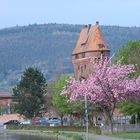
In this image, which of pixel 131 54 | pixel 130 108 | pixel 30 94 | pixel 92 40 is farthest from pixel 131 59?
pixel 92 40

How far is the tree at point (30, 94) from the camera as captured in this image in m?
108

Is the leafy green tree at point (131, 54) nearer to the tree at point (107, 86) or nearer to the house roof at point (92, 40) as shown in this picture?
the tree at point (107, 86)

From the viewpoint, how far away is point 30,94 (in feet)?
358

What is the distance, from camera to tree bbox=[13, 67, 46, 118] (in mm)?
108375

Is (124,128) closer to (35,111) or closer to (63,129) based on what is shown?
(63,129)

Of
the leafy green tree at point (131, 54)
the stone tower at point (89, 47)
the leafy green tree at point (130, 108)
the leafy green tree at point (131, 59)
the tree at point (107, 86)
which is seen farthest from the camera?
the stone tower at point (89, 47)

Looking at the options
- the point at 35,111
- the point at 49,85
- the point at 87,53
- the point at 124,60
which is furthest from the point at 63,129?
the point at 87,53

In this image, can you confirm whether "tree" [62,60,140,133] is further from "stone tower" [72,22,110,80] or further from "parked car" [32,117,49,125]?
"stone tower" [72,22,110,80]

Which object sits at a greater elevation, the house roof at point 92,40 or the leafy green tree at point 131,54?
the house roof at point 92,40

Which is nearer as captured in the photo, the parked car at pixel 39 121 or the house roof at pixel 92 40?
the parked car at pixel 39 121

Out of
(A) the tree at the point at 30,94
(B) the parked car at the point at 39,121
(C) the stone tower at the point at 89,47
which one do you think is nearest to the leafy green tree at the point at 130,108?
(A) the tree at the point at 30,94

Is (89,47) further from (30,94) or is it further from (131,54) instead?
(131,54)

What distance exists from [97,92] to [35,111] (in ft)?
174

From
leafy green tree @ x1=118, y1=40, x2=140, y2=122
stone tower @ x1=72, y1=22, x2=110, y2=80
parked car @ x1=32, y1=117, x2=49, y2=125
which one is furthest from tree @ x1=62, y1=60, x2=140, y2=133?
stone tower @ x1=72, y1=22, x2=110, y2=80
